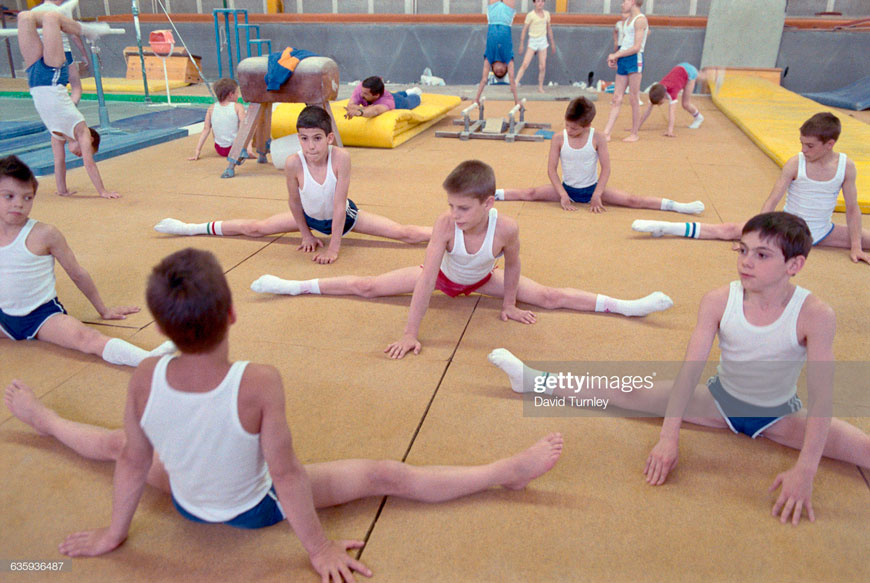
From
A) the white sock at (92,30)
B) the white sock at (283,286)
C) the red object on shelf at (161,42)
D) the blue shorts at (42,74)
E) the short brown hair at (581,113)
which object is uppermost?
the white sock at (92,30)

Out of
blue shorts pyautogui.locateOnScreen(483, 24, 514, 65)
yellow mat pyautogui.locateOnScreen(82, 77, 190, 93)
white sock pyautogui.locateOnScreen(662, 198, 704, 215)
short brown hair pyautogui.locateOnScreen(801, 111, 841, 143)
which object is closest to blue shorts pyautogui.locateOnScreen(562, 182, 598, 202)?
white sock pyautogui.locateOnScreen(662, 198, 704, 215)

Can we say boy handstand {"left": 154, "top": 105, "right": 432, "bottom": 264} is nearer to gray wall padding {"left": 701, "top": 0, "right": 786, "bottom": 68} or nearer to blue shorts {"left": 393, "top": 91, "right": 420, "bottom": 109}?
blue shorts {"left": 393, "top": 91, "right": 420, "bottom": 109}

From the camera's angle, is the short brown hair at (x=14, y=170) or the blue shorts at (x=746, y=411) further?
the short brown hair at (x=14, y=170)

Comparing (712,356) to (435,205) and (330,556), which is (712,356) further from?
(435,205)

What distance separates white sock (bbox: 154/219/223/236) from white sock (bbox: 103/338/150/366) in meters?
1.95

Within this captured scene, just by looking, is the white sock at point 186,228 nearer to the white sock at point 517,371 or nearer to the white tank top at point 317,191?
the white tank top at point 317,191

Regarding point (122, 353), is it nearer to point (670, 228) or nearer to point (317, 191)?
point (317, 191)

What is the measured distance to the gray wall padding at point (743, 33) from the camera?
45.1 ft

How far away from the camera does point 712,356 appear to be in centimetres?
314

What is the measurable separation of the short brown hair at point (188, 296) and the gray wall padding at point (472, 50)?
607 inches

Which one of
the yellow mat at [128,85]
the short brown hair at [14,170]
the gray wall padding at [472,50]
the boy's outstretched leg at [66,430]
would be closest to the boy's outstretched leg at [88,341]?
the boy's outstretched leg at [66,430]

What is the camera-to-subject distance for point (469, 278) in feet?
11.2

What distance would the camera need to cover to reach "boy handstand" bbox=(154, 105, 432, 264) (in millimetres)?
4195

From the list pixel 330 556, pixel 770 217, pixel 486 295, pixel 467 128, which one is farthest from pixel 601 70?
pixel 330 556
